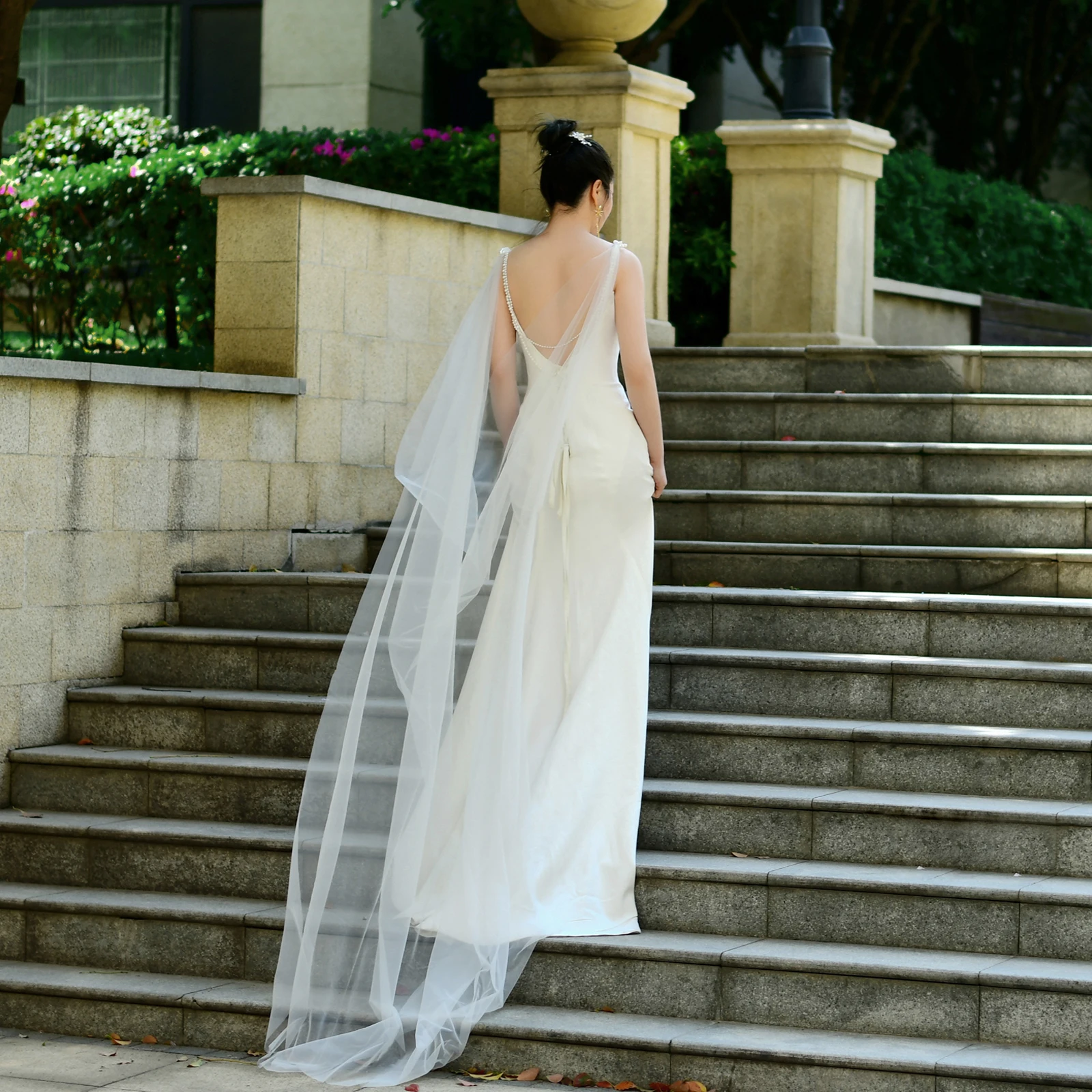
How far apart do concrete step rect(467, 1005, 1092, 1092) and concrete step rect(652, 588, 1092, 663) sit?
6.15ft

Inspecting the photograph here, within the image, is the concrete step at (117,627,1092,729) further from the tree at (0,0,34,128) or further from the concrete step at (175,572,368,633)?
the tree at (0,0,34,128)

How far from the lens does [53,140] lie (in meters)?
14.4

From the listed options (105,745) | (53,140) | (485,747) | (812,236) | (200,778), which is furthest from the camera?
(53,140)

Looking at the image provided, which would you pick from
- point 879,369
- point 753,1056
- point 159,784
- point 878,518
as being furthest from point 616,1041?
point 879,369

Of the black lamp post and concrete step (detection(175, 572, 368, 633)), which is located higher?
the black lamp post

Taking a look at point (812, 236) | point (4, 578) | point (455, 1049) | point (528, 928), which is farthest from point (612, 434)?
point (812, 236)

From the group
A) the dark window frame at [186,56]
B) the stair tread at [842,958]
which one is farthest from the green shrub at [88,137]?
the stair tread at [842,958]

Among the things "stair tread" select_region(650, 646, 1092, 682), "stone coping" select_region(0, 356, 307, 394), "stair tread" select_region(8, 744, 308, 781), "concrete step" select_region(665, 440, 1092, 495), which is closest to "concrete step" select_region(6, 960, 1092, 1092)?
"stair tread" select_region(8, 744, 308, 781)

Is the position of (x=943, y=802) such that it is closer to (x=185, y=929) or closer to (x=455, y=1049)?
(x=455, y=1049)

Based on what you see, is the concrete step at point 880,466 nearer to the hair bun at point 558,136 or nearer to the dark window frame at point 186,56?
the hair bun at point 558,136

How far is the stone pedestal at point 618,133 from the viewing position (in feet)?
31.9

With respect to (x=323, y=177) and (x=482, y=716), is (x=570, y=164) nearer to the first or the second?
(x=482, y=716)

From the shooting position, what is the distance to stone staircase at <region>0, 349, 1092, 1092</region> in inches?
209

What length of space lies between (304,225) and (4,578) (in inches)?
85.1
